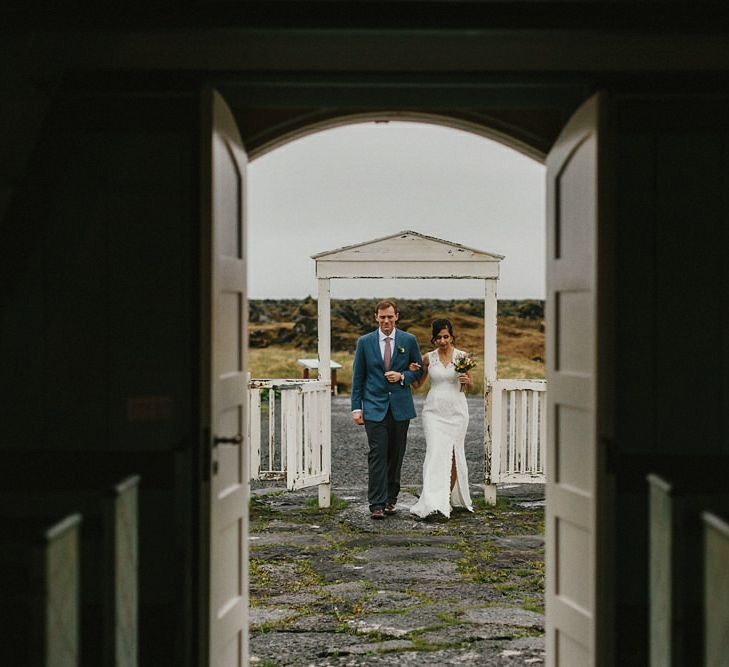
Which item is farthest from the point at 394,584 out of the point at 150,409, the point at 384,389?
the point at 150,409

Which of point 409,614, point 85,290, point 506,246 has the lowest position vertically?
point 409,614

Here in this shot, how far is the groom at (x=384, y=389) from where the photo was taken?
780cm

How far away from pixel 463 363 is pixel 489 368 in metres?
0.72

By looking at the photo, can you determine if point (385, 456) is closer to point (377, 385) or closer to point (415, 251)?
point (377, 385)

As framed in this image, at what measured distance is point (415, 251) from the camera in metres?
8.56

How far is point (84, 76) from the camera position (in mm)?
3752

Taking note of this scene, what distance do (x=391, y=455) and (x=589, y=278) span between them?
192 inches

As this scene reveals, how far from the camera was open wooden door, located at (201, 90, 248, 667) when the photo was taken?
325cm

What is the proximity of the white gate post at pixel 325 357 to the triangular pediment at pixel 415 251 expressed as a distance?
1.28 feet

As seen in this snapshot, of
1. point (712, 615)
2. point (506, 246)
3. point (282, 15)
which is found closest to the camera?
point (712, 615)

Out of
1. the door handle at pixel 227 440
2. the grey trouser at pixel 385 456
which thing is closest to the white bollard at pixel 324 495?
the grey trouser at pixel 385 456

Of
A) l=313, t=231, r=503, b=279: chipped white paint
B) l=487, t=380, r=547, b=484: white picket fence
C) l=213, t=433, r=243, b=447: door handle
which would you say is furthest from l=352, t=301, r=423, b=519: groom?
l=213, t=433, r=243, b=447: door handle

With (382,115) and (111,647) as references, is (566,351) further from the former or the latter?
(111,647)

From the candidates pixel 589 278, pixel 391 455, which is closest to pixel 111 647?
pixel 589 278
